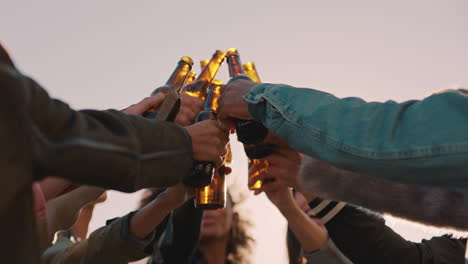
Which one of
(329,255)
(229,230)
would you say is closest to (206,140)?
(329,255)

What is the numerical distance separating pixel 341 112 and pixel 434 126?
27 cm

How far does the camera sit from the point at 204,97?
2266 mm

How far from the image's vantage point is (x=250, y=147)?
205 centimetres

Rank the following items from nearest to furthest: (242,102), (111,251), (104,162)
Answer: (104,162), (242,102), (111,251)

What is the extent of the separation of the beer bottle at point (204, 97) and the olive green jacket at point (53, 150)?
0.34 meters

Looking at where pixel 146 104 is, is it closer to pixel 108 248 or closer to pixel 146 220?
pixel 146 220

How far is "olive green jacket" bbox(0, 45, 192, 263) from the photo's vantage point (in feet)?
2.81

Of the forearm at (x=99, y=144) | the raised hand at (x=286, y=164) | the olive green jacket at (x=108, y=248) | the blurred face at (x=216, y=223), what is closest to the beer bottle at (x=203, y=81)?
the raised hand at (x=286, y=164)

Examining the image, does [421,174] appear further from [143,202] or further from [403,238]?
[143,202]

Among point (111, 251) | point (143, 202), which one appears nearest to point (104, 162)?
point (111, 251)

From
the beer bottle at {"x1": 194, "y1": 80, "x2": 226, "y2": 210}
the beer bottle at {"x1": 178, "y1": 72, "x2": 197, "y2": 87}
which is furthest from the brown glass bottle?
the beer bottle at {"x1": 178, "y1": 72, "x2": 197, "y2": 87}

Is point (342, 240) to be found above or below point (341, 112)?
below

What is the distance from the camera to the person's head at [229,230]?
3746 mm

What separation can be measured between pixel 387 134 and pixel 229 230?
2847mm
